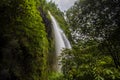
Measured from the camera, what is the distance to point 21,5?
938 cm

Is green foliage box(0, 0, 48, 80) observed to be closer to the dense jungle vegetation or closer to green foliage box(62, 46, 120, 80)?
the dense jungle vegetation

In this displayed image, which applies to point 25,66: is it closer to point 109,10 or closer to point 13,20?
point 13,20

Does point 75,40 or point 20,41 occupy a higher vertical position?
point 20,41

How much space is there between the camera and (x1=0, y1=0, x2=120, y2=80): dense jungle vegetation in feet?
20.9

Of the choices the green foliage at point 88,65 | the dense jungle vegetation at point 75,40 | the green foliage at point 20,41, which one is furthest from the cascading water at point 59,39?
the green foliage at point 88,65

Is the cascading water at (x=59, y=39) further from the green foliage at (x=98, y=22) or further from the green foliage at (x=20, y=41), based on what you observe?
the green foliage at (x=98, y=22)

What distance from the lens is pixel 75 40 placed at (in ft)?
28.6

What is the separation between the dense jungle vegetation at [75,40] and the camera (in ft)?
20.9

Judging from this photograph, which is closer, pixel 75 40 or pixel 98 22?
pixel 98 22

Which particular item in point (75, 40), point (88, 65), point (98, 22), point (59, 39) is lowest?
point (88, 65)

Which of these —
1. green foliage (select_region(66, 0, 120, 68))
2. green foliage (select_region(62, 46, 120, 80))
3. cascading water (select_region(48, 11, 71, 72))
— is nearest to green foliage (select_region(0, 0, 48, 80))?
green foliage (select_region(62, 46, 120, 80))

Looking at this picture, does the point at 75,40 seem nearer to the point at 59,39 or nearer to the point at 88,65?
the point at 88,65

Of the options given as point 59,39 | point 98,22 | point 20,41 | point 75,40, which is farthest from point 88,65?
point 59,39

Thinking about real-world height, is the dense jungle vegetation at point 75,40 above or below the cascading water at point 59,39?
below
